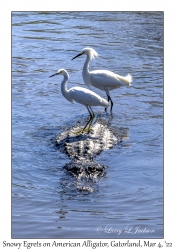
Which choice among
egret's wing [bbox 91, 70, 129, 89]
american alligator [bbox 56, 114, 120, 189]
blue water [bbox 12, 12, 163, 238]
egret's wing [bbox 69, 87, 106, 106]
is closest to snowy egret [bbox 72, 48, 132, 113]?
egret's wing [bbox 91, 70, 129, 89]

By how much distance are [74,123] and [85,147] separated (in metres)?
2.59

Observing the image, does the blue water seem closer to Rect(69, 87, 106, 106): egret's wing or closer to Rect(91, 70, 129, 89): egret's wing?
Rect(91, 70, 129, 89): egret's wing

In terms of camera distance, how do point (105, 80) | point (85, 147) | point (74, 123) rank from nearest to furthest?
point (85, 147)
point (74, 123)
point (105, 80)

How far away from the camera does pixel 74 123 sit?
12.1 m

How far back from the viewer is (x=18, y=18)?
946 inches

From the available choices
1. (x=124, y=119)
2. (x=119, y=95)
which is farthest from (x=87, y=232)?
(x=119, y=95)

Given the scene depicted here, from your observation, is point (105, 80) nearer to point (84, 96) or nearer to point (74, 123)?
point (74, 123)

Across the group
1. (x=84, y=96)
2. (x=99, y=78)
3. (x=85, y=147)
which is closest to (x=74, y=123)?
(x=84, y=96)

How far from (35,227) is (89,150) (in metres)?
2.20

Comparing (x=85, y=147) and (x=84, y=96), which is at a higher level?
(x=84, y=96)

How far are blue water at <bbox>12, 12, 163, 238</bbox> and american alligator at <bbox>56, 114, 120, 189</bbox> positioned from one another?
0.15 metres
